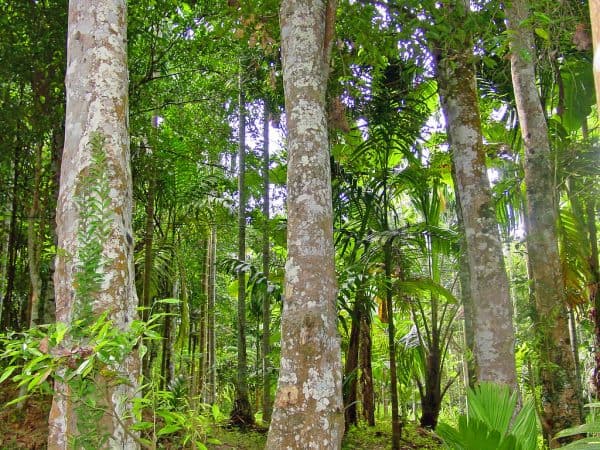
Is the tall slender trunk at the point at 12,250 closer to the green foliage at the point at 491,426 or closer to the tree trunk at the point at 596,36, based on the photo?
the green foliage at the point at 491,426

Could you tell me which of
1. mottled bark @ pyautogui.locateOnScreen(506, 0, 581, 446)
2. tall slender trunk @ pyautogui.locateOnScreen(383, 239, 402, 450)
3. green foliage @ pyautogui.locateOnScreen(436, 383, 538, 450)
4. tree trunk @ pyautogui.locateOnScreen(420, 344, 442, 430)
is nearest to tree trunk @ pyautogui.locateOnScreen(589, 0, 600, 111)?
green foliage @ pyautogui.locateOnScreen(436, 383, 538, 450)

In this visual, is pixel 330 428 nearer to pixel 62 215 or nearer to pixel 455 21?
pixel 62 215

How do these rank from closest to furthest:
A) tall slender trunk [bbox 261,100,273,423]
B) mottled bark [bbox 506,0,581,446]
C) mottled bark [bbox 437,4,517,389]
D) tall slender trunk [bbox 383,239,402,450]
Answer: mottled bark [bbox 437,4,517,389], mottled bark [bbox 506,0,581,446], tall slender trunk [bbox 383,239,402,450], tall slender trunk [bbox 261,100,273,423]

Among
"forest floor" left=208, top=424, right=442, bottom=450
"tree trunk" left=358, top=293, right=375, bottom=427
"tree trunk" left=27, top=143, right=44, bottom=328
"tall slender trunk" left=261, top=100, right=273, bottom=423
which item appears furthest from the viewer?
"tall slender trunk" left=261, top=100, right=273, bottom=423

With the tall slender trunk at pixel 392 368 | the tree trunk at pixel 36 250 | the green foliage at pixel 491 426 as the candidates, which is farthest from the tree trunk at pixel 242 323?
A: the green foliage at pixel 491 426

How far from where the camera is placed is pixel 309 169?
128 inches

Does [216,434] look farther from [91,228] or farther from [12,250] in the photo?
[91,228]

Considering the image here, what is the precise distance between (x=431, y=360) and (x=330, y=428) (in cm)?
498

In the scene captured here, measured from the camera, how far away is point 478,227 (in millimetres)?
3916

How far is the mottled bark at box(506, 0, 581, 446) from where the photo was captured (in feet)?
15.0

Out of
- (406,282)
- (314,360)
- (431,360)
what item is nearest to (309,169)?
(314,360)

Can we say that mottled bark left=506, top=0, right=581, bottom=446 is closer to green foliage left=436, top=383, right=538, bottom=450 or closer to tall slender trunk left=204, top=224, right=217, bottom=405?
green foliage left=436, top=383, right=538, bottom=450

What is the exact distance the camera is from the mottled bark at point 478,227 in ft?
11.8

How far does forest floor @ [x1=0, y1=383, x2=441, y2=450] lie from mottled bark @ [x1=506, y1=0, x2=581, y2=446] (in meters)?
1.22
